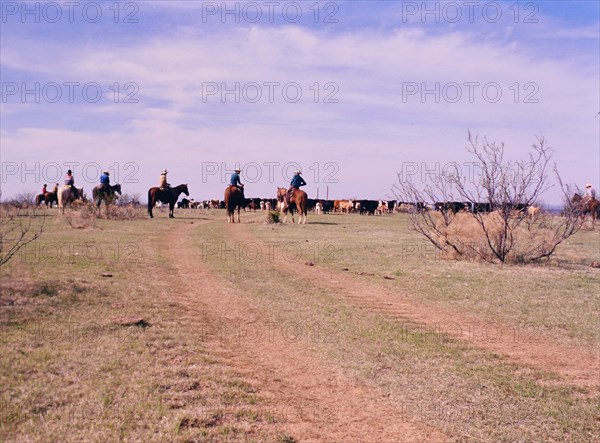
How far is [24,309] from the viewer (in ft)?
26.2

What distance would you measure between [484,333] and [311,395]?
426 cm

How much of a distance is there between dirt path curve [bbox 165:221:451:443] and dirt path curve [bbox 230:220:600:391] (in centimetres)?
271

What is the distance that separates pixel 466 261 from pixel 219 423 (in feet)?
44.0

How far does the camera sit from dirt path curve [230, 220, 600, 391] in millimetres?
7424

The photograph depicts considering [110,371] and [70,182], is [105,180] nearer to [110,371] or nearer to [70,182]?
[70,182]

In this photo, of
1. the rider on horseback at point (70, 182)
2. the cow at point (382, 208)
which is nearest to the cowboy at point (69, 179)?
the rider on horseback at point (70, 182)

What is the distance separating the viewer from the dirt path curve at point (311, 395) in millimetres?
5094

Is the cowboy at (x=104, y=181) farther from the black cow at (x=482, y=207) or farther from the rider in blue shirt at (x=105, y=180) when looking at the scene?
the black cow at (x=482, y=207)

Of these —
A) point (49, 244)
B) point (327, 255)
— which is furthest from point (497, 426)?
point (49, 244)

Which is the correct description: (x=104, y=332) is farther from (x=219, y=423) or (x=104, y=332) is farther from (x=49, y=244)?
(x=49, y=244)

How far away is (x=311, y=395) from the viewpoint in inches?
232

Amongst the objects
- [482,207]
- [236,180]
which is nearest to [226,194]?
[236,180]

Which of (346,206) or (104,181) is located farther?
(346,206)

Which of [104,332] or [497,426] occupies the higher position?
[104,332]
